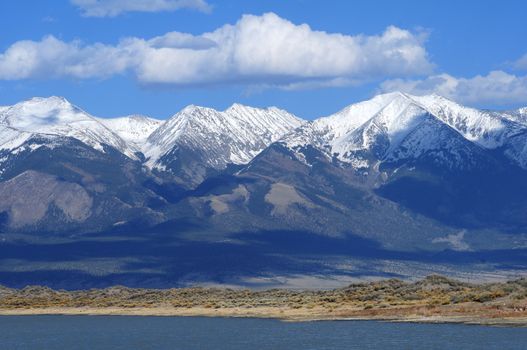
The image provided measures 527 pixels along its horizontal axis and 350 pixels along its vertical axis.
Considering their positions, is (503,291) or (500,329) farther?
(503,291)

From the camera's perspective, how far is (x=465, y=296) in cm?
16588

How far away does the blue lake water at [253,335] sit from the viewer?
12581 cm

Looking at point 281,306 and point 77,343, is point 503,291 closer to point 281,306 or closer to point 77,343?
point 281,306

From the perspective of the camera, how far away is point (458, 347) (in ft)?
391

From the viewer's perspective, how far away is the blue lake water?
12581 cm

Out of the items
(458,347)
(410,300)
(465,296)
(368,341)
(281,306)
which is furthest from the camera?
(281,306)

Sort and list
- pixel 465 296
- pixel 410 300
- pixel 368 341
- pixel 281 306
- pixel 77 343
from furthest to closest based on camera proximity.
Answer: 1. pixel 281 306
2. pixel 410 300
3. pixel 465 296
4. pixel 77 343
5. pixel 368 341

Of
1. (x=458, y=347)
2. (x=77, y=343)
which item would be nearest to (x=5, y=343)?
(x=77, y=343)

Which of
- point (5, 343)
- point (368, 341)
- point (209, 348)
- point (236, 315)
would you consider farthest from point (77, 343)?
point (236, 315)

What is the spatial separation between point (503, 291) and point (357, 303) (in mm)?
27002

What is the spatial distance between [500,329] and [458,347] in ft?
49.6

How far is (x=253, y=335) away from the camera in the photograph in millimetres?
146625

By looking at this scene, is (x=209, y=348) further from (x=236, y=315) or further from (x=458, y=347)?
(x=236, y=315)

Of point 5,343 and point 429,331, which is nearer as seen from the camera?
point 429,331
